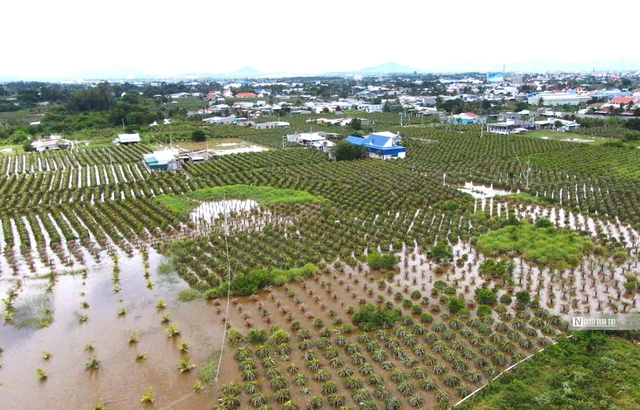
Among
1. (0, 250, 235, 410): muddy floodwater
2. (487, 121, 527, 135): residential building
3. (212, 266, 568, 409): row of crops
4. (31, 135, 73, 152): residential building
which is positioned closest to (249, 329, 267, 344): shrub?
(212, 266, 568, 409): row of crops

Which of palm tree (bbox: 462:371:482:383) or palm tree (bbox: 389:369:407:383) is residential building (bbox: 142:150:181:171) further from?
palm tree (bbox: 462:371:482:383)

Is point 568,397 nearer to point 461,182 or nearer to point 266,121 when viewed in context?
point 461,182

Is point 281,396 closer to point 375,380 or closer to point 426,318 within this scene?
point 375,380

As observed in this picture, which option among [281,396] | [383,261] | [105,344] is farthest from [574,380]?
[105,344]

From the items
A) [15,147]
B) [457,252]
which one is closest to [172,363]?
[457,252]

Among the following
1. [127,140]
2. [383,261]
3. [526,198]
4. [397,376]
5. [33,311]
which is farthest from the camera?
[127,140]

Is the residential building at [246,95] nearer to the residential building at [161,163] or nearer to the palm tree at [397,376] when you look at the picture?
Result: the residential building at [161,163]
